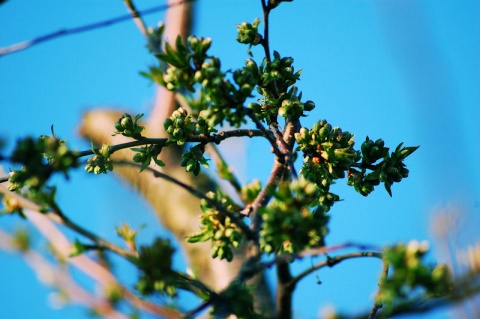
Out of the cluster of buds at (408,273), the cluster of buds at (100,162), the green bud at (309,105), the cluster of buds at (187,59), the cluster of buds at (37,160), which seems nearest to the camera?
the cluster of buds at (408,273)

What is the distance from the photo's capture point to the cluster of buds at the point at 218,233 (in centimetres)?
184

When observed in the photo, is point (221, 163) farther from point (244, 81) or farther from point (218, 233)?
point (244, 81)

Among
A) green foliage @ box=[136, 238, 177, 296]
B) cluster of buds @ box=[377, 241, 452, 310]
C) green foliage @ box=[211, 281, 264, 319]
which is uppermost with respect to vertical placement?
green foliage @ box=[136, 238, 177, 296]

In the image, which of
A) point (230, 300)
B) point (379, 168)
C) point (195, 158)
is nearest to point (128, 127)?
point (195, 158)

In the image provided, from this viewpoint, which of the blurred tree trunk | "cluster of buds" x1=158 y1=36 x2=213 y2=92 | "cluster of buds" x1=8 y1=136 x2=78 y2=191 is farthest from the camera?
the blurred tree trunk

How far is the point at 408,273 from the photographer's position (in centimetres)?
125

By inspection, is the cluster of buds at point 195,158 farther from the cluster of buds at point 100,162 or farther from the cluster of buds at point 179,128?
the cluster of buds at point 100,162

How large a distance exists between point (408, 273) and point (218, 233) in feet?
2.53

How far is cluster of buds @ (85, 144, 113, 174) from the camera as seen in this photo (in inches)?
79.8

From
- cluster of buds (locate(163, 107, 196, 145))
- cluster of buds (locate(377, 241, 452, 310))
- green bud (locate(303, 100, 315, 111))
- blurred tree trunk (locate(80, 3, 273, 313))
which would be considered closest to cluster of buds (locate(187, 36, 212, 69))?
cluster of buds (locate(163, 107, 196, 145))

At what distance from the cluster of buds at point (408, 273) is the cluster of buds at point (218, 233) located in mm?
649

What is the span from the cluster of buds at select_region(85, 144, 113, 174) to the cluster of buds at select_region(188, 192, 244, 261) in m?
0.42

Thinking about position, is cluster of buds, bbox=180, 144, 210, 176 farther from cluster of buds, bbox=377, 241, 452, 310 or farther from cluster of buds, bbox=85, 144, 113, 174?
cluster of buds, bbox=377, 241, 452, 310

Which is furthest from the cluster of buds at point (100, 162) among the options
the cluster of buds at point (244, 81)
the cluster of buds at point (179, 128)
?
the cluster of buds at point (244, 81)
